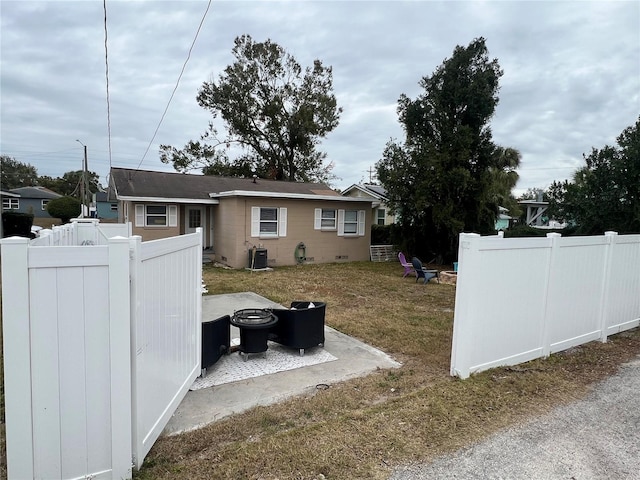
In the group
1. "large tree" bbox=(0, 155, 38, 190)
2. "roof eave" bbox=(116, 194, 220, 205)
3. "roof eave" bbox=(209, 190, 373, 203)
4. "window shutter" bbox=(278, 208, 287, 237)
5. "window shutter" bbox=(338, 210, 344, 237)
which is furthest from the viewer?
"large tree" bbox=(0, 155, 38, 190)

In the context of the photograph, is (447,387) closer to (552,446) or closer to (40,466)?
(552,446)

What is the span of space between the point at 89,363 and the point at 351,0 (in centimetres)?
817

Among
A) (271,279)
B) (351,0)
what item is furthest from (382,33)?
(271,279)

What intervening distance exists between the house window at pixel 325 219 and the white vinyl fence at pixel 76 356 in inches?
469

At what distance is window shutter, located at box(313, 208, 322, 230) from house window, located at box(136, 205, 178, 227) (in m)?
5.23

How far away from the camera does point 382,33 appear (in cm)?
880

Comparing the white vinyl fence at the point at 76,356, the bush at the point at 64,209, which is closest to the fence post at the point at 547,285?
the white vinyl fence at the point at 76,356

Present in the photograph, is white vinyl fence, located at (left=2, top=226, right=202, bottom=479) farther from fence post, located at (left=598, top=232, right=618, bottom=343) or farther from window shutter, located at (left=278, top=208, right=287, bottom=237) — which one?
window shutter, located at (left=278, top=208, right=287, bottom=237)

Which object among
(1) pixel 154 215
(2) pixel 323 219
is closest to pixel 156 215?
(1) pixel 154 215

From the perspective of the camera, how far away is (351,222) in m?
15.2

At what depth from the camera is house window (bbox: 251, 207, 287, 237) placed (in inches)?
503

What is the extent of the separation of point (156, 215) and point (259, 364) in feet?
35.8

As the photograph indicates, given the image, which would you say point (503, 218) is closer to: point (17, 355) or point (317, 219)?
point (317, 219)

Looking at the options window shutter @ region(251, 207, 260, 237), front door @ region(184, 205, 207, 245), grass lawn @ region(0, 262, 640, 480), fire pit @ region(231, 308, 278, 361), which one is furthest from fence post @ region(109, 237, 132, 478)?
front door @ region(184, 205, 207, 245)
